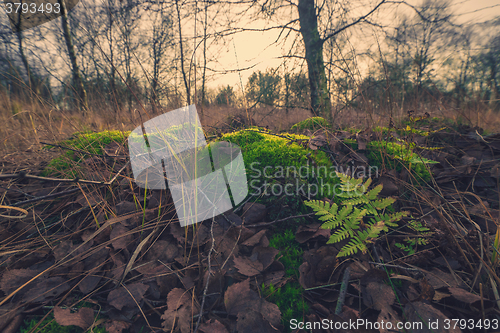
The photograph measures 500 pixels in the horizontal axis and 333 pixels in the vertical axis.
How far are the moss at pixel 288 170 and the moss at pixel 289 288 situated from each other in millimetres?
336

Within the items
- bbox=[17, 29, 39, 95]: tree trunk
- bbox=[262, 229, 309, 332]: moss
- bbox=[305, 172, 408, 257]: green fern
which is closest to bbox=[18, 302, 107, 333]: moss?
bbox=[262, 229, 309, 332]: moss

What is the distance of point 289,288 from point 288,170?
0.76 m

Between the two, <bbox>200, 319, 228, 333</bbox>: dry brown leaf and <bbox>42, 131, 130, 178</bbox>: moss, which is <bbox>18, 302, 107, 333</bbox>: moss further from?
<bbox>42, 131, 130, 178</bbox>: moss

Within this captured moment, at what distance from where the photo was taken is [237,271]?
3.49 ft

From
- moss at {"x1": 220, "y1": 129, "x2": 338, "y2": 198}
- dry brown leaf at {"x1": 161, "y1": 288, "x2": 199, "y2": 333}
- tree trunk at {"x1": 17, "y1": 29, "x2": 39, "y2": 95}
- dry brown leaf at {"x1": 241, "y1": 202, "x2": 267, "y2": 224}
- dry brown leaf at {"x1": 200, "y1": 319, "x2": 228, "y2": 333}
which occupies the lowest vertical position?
dry brown leaf at {"x1": 200, "y1": 319, "x2": 228, "y2": 333}

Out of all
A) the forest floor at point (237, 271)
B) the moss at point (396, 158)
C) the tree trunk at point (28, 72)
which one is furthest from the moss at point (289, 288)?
the tree trunk at point (28, 72)

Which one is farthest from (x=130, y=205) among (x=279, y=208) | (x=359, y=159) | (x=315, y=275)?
(x=359, y=159)

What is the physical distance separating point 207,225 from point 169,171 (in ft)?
1.85

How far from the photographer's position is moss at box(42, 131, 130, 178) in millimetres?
1686

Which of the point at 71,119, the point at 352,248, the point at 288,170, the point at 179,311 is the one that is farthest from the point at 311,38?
the point at 179,311

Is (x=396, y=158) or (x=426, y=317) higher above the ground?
(x=396, y=158)

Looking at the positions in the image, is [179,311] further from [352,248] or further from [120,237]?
[352,248]

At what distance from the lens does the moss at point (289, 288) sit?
0.92 meters

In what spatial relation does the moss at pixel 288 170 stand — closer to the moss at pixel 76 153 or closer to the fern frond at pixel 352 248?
the fern frond at pixel 352 248
